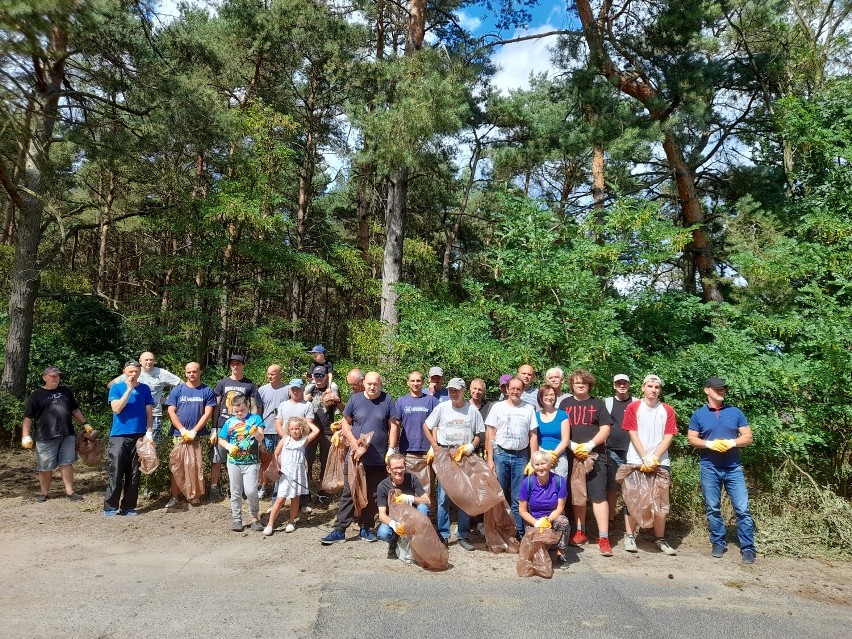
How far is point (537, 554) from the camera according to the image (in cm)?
482

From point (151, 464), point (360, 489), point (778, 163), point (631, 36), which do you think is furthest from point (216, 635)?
point (778, 163)

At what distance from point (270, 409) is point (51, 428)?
2489mm

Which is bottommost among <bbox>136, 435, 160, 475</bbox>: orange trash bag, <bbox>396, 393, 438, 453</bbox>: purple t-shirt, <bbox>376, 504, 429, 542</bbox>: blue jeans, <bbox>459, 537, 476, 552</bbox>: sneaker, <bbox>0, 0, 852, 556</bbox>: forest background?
<bbox>459, 537, 476, 552</bbox>: sneaker

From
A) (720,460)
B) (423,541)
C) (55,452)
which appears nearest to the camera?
(423,541)

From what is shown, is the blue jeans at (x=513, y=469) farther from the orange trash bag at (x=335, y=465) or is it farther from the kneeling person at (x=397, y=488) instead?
the orange trash bag at (x=335, y=465)

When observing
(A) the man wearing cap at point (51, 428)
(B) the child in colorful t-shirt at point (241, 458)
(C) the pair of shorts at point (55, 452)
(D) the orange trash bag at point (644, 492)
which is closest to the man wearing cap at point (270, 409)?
(B) the child in colorful t-shirt at point (241, 458)

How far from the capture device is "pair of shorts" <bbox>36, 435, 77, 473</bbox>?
21.6 feet

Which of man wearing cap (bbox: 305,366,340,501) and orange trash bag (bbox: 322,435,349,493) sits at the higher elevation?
man wearing cap (bbox: 305,366,340,501)

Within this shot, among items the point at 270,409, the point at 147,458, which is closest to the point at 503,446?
the point at 270,409

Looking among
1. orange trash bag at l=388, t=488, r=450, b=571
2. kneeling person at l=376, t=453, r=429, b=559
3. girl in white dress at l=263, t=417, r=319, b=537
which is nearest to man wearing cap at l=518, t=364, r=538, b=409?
kneeling person at l=376, t=453, r=429, b=559

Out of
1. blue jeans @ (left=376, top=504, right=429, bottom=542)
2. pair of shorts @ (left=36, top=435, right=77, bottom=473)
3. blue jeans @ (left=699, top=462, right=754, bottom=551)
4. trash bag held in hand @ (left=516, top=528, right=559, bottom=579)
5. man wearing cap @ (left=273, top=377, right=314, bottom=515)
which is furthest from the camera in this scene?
pair of shorts @ (left=36, top=435, right=77, bottom=473)

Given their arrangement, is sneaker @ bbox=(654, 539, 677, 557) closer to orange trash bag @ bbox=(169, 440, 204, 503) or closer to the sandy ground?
the sandy ground

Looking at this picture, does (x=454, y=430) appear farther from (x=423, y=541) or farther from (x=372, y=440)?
(x=423, y=541)

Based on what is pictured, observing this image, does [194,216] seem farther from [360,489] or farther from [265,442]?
[360,489]
